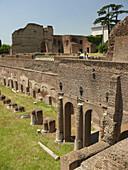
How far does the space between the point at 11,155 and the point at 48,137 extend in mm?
2680

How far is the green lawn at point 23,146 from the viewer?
8688 millimetres

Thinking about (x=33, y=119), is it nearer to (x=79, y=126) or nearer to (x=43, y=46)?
(x=79, y=126)

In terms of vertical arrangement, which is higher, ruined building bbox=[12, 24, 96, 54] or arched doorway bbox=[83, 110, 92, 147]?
ruined building bbox=[12, 24, 96, 54]

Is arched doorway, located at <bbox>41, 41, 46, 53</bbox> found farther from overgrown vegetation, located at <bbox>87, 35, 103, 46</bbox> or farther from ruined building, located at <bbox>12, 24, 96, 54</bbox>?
overgrown vegetation, located at <bbox>87, 35, 103, 46</bbox>

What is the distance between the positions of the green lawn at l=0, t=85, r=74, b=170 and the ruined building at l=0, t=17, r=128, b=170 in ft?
2.99

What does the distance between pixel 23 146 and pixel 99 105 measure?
5430 millimetres

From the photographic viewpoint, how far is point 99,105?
8.41 metres

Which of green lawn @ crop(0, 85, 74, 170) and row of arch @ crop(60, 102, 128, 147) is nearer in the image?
green lawn @ crop(0, 85, 74, 170)

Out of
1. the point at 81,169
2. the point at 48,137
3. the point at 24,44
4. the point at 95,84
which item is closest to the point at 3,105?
the point at 48,137

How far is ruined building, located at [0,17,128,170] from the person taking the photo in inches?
230

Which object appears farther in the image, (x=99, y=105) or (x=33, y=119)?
(x=33, y=119)

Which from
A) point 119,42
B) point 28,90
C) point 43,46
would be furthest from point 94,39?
point 119,42

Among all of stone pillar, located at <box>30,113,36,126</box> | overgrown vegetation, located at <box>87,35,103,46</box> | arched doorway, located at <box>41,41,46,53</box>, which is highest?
overgrown vegetation, located at <box>87,35,103,46</box>

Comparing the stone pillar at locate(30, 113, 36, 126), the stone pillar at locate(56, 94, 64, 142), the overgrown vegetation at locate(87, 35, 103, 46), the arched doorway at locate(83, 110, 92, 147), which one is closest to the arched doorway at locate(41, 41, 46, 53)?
the overgrown vegetation at locate(87, 35, 103, 46)
